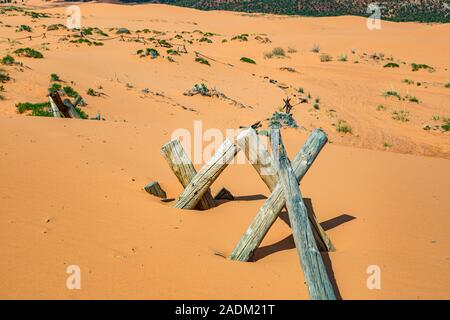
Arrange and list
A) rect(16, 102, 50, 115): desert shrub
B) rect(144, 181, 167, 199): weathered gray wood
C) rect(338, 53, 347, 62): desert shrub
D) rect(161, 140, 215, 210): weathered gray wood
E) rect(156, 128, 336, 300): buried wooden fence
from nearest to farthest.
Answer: rect(156, 128, 336, 300): buried wooden fence < rect(161, 140, 215, 210): weathered gray wood < rect(144, 181, 167, 199): weathered gray wood < rect(16, 102, 50, 115): desert shrub < rect(338, 53, 347, 62): desert shrub

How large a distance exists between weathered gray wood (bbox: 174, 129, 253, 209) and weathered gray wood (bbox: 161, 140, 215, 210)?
0.74 ft

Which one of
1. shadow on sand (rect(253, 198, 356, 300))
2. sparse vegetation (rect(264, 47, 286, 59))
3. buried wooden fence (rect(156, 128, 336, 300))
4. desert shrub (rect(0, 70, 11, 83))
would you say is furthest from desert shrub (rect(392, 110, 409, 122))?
sparse vegetation (rect(264, 47, 286, 59))

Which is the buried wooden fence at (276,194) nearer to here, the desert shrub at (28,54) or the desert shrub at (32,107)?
the desert shrub at (32,107)

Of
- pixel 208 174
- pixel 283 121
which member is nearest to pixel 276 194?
pixel 208 174

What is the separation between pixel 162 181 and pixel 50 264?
2.87 m

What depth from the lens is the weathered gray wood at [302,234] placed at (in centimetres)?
351

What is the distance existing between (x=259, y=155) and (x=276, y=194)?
72 centimetres

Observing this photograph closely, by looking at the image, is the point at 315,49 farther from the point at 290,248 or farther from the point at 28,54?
the point at 290,248

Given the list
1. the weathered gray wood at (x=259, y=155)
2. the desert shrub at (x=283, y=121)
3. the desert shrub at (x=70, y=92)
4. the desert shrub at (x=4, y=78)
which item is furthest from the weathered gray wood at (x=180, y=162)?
the desert shrub at (x=4, y=78)

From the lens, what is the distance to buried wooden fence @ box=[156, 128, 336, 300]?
3.71 meters

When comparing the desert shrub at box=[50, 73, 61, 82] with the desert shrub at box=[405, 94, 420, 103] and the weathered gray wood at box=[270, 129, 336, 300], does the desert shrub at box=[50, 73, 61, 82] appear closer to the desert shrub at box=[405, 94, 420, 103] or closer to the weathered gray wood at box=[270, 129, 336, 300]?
the weathered gray wood at box=[270, 129, 336, 300]

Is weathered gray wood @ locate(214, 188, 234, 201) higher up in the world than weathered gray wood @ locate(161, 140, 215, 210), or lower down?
lower down

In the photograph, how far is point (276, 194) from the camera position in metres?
4.31

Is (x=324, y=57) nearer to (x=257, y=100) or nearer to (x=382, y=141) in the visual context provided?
(x=257, y=100)
